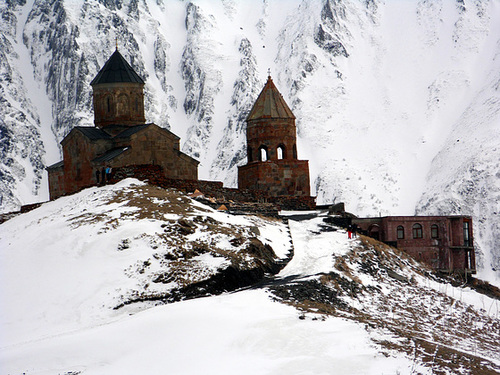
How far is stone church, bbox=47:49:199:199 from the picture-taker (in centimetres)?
3734

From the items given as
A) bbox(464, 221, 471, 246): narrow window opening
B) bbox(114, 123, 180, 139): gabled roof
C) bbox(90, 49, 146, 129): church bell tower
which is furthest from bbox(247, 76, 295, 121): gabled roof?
bbox(464, 221, 471, 246): narrow window opening

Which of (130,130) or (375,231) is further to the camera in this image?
(375,231)

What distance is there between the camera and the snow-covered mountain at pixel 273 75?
362 ft

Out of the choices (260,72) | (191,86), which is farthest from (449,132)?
(191,86)

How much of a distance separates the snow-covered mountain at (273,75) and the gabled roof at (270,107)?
61644 millimetres

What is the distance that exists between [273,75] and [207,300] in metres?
104

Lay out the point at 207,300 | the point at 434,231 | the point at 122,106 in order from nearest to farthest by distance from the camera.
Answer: the point at 207,300 → the point at 122,106 → the point at 434,231

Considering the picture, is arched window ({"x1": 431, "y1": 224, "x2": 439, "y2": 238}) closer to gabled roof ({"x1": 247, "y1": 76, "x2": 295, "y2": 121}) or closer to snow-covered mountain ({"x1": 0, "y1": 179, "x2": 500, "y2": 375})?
snow-covered mountain ({"x1": 0, "y1": 179, "x2": 500, "y2": 375})

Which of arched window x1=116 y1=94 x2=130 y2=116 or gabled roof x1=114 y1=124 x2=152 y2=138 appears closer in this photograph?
gabled roof x1=114 y1=124 x2=152 y2=138

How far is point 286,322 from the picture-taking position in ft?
61.8

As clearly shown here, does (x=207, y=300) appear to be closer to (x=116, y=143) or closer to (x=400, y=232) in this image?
(x=116, y=143)

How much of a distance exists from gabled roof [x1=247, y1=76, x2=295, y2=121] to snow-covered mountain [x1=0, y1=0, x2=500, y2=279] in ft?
202

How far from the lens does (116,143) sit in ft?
125

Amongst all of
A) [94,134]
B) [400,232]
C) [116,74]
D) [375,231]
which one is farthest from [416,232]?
[116,74]
